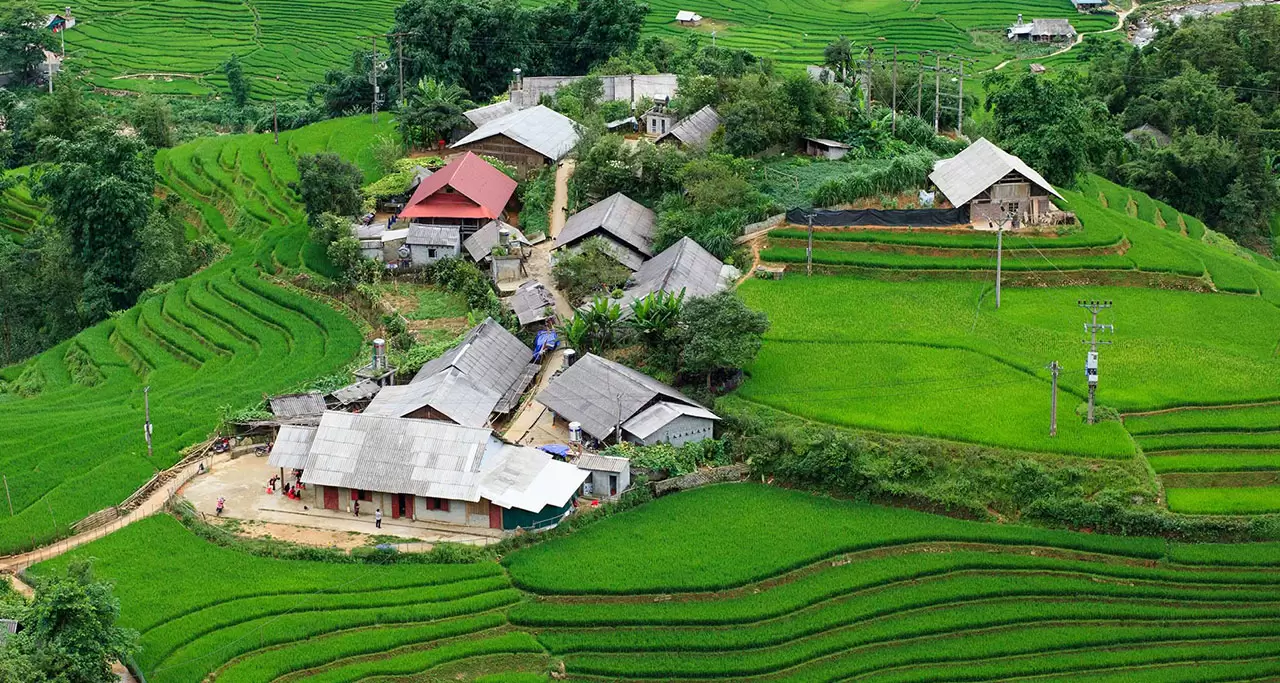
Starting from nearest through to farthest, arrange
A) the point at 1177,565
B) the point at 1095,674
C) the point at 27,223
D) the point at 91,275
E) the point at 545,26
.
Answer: the point at 1095,674, the point at 1177,565, the point at 91,275, the point at 27,223, the point at 545,26

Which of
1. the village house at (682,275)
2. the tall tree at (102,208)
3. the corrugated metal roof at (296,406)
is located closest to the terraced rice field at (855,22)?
the village house at (682,275)

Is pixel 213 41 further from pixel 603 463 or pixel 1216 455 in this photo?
pixel 1216 455

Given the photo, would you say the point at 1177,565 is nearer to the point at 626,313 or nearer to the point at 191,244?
the point at 626,313

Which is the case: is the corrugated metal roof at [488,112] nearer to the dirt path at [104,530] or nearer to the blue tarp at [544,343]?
the blue tarp at [544,343]

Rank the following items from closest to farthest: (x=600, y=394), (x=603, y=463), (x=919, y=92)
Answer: (x=603, y=463) < (x=600, y=394) < (x=919, y=92)

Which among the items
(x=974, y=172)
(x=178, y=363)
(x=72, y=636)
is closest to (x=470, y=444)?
(x=72, y=636)

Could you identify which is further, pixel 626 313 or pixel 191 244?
pixel 191 244

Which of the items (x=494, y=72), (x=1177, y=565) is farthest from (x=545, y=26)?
(x=1177, y=565)
